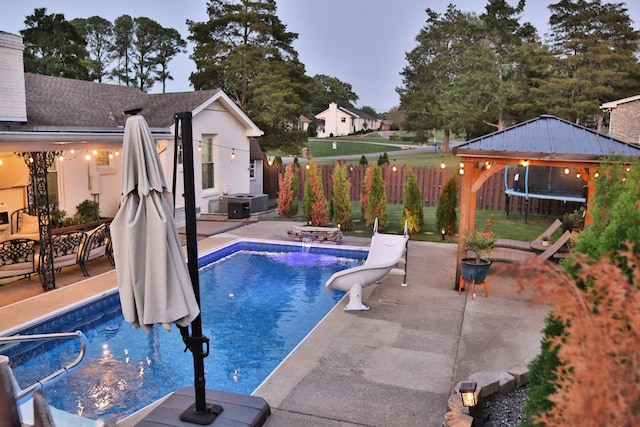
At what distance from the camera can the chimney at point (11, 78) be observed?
1151cm

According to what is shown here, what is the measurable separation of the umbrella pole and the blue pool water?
A: 4.42 ft

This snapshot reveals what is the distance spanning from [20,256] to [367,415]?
23.4 feet

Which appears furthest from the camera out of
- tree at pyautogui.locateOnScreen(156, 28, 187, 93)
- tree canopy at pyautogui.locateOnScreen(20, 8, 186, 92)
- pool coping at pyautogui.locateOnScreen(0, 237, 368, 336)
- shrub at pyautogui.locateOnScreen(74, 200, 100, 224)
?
tree at pyautogui.locateOnScreen(156, 28, 187, 93)

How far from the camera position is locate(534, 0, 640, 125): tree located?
30.4 meters

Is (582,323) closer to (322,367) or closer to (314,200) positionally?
(322,367)

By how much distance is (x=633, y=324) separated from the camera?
172cm

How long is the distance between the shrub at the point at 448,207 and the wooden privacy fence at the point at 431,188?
4.87 meters

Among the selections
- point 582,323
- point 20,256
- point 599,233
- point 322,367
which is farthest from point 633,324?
point 20,256

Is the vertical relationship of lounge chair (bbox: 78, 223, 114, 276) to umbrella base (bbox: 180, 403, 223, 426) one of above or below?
above

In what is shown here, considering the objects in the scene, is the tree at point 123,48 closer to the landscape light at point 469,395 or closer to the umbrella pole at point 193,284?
the umbrella pole at point 193,284

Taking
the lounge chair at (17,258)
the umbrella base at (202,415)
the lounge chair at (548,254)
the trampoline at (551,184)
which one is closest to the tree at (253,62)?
the trampoline at (551,184)

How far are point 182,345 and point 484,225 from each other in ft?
39.2

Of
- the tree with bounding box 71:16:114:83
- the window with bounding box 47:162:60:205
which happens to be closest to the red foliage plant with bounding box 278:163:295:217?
→ the window with bounding box 47:162:60:205

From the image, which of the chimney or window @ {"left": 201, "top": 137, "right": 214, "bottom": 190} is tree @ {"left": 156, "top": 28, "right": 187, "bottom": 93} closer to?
window @ {"left": 201, "top": 137, "right": 214, "bottom": 190}
